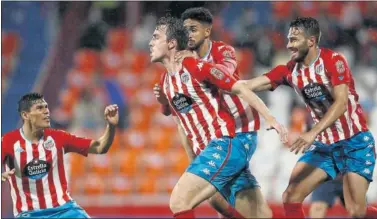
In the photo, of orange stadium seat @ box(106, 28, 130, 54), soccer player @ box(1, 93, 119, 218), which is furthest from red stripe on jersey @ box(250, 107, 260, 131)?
orange stadium seat @ box(106, 28, 130, 54)

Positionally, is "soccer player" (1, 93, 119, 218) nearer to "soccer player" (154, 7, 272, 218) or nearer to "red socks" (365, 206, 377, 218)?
"soccer player" (154, 7, 272, 218)

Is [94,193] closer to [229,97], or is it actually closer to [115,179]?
[115,179]

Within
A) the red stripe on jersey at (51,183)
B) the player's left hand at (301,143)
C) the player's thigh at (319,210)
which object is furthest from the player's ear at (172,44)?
the player's thigh at (319,210)

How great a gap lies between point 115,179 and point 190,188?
209 inches

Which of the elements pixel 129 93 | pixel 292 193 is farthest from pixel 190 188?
pixel 129 93

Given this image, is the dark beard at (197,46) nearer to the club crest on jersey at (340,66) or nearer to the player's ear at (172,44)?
the player's ear at (172,44)

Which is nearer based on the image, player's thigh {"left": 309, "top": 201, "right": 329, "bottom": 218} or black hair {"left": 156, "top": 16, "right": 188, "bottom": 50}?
black hair {"left": 156, "top": 16, "right": 188, "bottom": 50}

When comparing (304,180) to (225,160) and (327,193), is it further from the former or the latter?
(327,193)

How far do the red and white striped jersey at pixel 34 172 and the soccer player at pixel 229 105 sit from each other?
0.92 m

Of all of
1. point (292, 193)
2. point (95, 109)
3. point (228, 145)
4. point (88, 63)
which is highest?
point (88, 63)

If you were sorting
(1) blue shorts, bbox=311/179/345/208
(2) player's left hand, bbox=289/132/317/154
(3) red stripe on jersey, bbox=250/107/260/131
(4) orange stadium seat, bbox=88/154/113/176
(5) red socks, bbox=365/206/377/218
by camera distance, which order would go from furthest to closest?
(4) orange stadium seat, bbox=88/154/113/176
(1) blue shorts, bbox=311/179/345/208
(5) red socks, bbox=365/206/377/218
(3) red stripe on jersey, bbox=250/107/260/131
(2) player's left hand, bbox=289/132/317/154

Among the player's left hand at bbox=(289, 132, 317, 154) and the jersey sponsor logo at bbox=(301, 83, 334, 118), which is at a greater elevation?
the jersey sponsor logo at bbox=(301, 83, 334, 118)

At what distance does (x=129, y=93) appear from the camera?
36.4 feet

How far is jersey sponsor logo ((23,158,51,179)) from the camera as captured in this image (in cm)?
606
